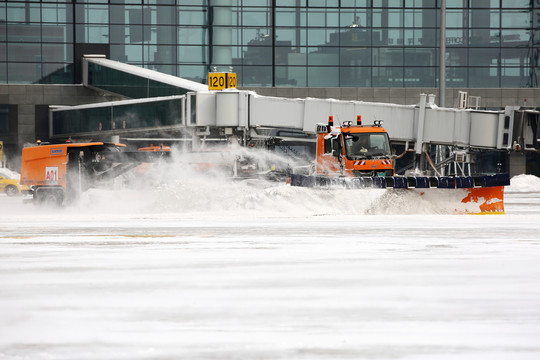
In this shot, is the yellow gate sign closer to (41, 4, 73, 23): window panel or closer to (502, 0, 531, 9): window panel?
(41, 4, 73, 23): window panel

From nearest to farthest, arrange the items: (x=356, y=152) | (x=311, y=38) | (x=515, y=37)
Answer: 1. (x=356, y=152)
2. (x=311, y=38)
3. (x=515, y=37)

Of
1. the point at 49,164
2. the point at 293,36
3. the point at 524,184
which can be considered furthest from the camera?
the point at 293,36

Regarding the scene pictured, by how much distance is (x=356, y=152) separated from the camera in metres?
19.7

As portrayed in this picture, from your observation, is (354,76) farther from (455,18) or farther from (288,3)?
(455,18)

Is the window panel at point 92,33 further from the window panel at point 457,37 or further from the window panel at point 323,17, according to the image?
the window panel at point 457,37

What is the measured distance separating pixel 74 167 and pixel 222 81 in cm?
685

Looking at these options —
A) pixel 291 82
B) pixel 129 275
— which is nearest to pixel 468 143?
pixel 129 275

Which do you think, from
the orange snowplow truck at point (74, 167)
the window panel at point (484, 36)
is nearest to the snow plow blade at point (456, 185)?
the orange snowplow truck at point (74, 167)

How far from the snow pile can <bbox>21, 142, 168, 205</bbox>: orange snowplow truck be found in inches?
900

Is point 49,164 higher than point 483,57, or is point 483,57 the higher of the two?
point 483,57

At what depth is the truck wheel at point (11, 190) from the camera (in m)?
33.6

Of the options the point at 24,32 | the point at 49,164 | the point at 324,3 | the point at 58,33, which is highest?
the point at 324,3

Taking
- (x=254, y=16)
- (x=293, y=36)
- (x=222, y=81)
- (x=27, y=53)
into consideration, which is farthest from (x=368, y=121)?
(x=27, y=53)

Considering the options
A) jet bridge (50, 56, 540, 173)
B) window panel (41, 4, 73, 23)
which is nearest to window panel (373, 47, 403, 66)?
window panel (41, 4, 73, 23)
